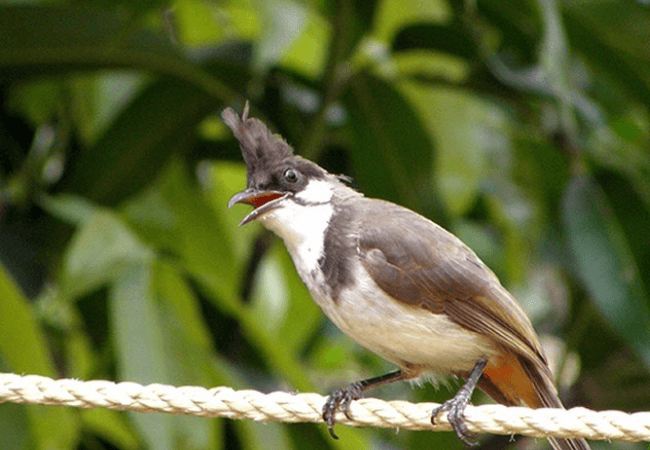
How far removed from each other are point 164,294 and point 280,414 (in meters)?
1.50

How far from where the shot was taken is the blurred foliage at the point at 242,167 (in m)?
3.55

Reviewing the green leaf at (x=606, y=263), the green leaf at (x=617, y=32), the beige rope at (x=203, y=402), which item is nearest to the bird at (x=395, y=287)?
the beige rope at (x=203, y=402)

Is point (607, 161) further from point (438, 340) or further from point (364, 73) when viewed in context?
→ point (438, 340)

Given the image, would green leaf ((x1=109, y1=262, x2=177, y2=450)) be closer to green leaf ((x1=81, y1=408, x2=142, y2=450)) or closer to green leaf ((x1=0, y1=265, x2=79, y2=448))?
green leaf ((x1=0, y1=265, x2=79, y2=448))

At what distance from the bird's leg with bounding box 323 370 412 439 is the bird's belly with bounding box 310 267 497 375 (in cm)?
9

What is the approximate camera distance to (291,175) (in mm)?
2795

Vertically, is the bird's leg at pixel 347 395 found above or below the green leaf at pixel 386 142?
below

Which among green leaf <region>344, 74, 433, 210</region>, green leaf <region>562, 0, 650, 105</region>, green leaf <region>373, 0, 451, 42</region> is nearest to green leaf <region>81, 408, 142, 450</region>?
green leaf <region>344, 74, 433, 210</region>

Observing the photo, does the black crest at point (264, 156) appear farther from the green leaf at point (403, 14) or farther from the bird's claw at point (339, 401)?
the green leaf at point (403, 14)

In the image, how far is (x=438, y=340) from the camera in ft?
8.75

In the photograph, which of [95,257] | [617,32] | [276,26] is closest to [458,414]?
[95,257]

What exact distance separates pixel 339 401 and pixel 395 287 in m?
0.25

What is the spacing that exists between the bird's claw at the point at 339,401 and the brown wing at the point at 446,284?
224mm

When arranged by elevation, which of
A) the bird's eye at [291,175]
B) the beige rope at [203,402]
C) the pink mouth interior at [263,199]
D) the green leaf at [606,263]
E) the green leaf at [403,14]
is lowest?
the beige rope at [203,402]
